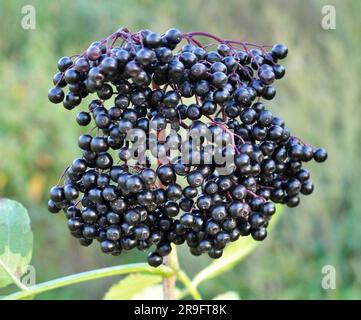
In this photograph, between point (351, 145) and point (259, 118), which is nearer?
point (259, 118)

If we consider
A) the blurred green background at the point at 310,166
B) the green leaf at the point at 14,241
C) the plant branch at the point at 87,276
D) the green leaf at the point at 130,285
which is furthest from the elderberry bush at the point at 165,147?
the blurred green background at the point at 310,166

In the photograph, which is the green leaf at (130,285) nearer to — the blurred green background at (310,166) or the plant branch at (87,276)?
the plant branch at (87,276)

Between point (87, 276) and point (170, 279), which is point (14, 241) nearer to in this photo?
point (87, 276)

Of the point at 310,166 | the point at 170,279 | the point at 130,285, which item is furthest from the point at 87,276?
the point at 310,166

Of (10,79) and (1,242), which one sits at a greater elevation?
(10,79)

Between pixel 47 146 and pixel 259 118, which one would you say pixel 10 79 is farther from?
pixel 259 118

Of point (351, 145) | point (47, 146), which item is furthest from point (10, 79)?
point (351, 145)
